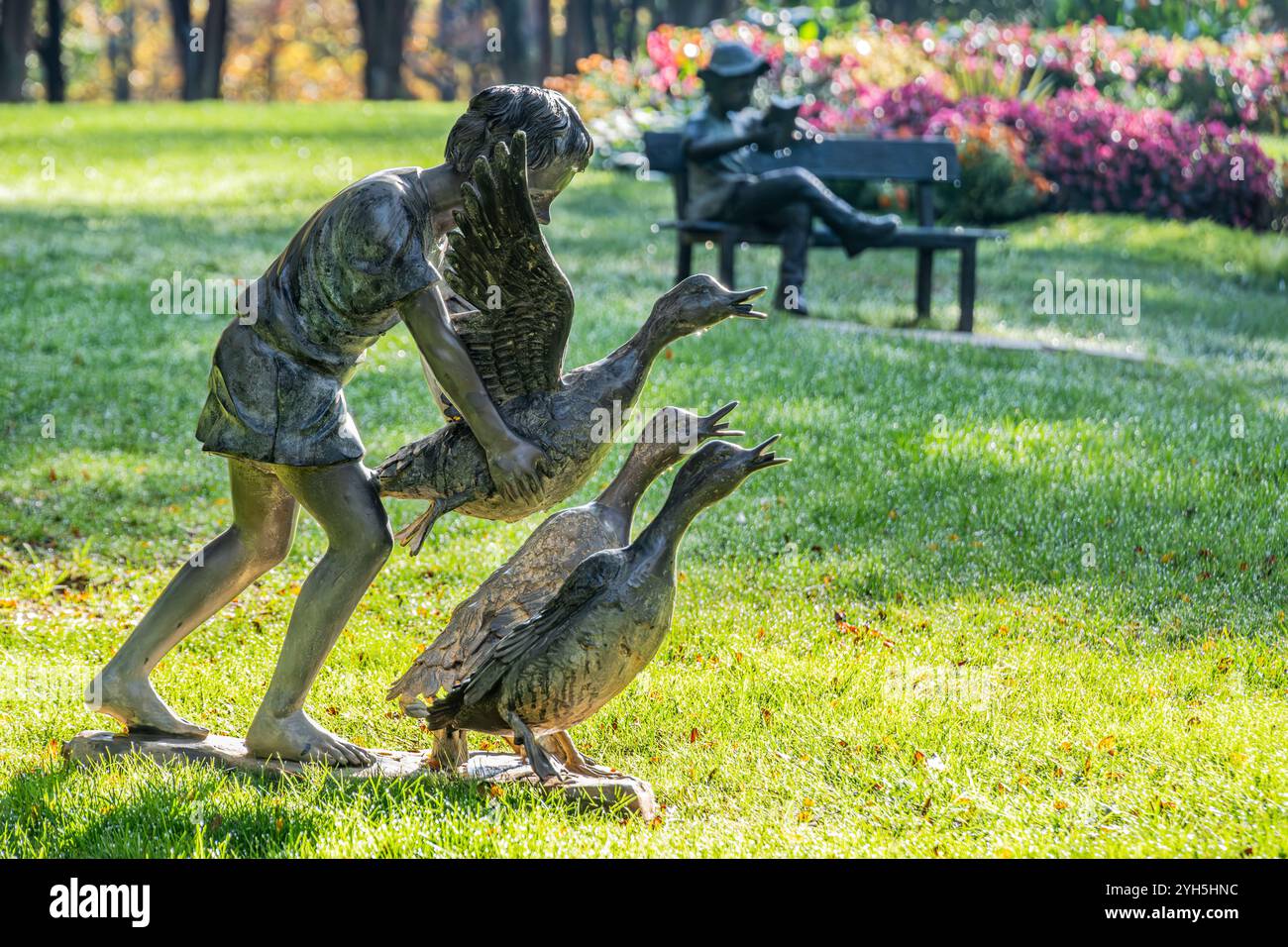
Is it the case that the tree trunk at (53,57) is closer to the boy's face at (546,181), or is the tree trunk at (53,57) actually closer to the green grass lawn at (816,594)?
the green grass lawn at (816,594)

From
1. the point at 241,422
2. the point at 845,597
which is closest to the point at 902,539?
the point at 845,597

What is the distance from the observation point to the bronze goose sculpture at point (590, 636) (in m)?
4.07

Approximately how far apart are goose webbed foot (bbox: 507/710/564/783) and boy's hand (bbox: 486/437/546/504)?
2.00 feet

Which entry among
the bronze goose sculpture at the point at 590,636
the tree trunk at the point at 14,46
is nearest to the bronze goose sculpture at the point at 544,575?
the bronze goose sculpture at the point at 590,636

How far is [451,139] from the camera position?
423 centimetres

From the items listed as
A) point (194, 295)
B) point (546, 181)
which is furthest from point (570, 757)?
point (194, 295)

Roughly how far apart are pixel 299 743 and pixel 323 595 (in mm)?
463

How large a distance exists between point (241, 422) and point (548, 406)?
84cm

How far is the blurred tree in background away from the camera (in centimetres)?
3000

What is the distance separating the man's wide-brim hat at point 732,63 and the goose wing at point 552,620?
772cm

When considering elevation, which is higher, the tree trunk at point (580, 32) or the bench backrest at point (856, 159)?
the tree trunk at point (580, 32)

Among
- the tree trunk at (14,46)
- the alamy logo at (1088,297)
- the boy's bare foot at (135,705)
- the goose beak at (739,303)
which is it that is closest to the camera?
the goose beak at (739,303)

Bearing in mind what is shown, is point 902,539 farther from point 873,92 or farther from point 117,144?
point 117,144

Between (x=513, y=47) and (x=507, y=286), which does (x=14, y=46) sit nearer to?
(x=513, y=47)
